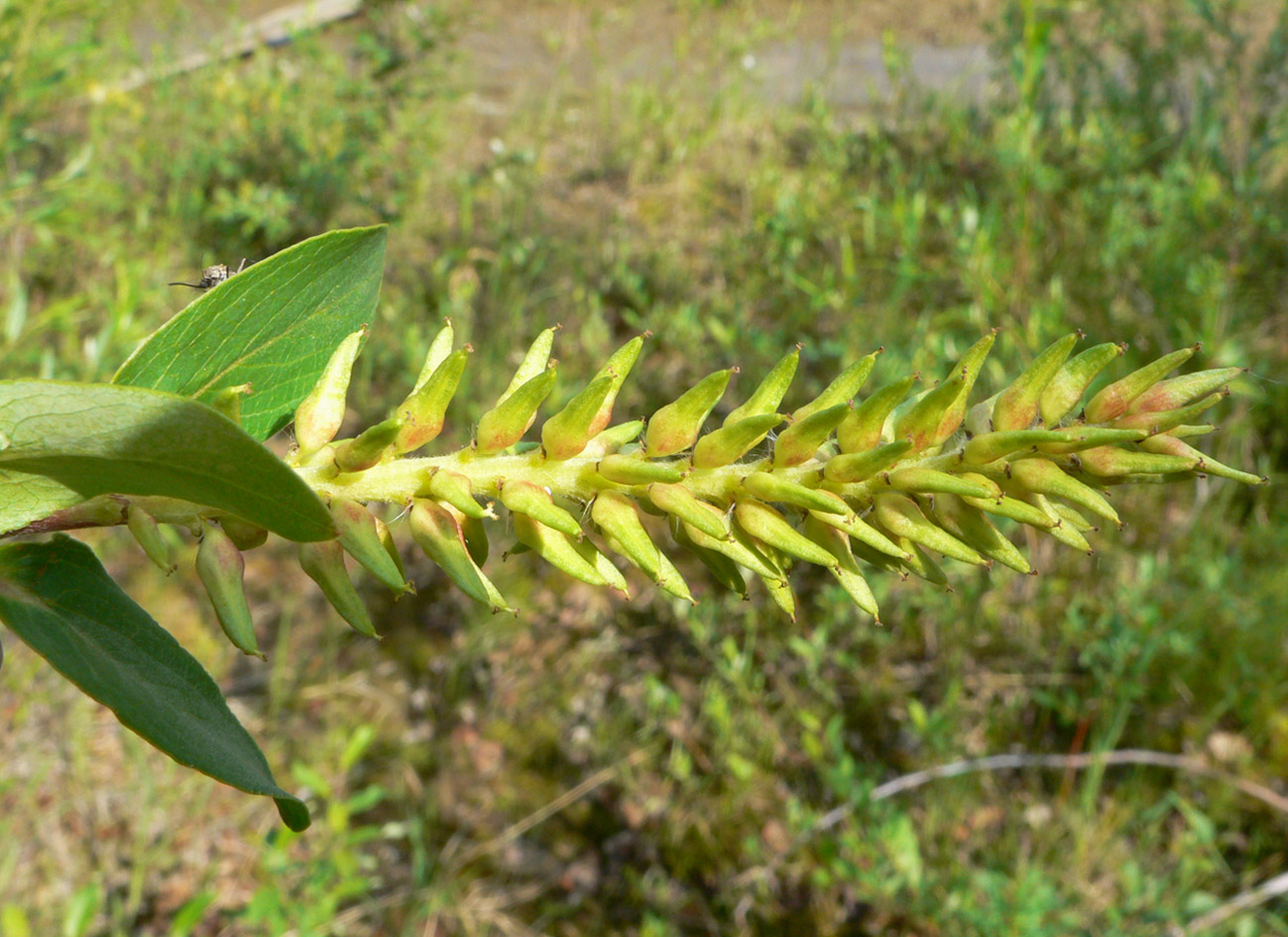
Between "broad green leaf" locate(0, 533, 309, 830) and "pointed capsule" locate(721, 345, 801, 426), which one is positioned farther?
"pointed capsule" locate(721, 345, 801, 426)

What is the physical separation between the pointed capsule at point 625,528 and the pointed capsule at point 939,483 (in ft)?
0.89

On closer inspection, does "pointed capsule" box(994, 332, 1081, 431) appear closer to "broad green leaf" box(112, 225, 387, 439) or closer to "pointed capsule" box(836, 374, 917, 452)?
"pointed capsule" box(836, 374, 917, 452)

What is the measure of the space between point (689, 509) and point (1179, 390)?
0.53 m

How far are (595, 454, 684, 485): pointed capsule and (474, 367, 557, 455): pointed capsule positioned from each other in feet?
0.32

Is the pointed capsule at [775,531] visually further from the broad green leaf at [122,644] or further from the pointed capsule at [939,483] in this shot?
the broad green leaf at [122,644]

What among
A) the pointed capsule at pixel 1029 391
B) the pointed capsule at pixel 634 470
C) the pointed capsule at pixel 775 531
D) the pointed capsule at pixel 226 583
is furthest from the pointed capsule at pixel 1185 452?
the pointed capsule at pixel 226 583

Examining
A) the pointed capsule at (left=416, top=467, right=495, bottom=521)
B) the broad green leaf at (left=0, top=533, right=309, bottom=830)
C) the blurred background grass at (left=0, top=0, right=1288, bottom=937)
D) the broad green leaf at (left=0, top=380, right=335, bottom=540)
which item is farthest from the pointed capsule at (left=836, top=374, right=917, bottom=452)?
the blurred background grass at (left=0, top=0, right=1288, bottom=937)

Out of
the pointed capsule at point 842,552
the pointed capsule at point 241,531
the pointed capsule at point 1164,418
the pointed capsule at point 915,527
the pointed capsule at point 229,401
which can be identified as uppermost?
the pointed capsule at point 229,401

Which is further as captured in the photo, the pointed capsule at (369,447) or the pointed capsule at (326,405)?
the pointed capsule at (326,405)

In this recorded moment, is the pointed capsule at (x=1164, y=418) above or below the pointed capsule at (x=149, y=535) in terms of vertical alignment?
below

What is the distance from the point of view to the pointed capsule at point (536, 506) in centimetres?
95

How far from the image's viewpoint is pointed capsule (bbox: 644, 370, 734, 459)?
103cm

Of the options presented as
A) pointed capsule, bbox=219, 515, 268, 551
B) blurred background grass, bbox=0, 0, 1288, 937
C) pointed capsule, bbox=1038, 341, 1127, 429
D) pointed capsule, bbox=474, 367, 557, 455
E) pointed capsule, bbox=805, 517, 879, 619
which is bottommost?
blurred background grass, bbox=0, 0, 1288, 937

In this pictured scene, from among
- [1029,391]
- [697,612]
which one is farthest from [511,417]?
[697,612]
